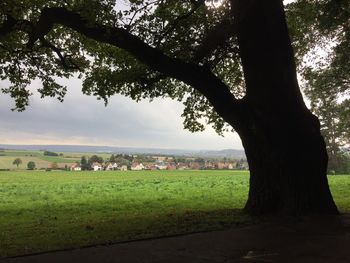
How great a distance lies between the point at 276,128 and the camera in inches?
508

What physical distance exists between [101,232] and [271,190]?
483cm

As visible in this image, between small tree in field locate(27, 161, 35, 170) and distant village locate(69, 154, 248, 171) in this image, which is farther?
distant village locate(69, 154, 248, 171)

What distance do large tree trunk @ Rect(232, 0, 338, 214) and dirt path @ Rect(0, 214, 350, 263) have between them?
A: 88.1 inches

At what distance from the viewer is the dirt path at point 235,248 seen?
7.57m

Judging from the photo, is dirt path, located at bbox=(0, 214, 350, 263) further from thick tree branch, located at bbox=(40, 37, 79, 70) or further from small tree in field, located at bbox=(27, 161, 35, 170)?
small tree in field, located at bbox=(27, 161, 35, 170)

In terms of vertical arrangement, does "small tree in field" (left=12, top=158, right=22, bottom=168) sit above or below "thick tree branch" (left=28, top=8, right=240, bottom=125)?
below

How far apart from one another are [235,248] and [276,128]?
209 inches

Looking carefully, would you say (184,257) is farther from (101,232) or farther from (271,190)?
(271,190)

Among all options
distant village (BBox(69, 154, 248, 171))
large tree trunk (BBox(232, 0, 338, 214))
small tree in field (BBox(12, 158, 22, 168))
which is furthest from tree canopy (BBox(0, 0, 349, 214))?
small tree in field (BBox(12, 158, 22, 168))

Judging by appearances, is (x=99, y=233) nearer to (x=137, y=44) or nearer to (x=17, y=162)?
(x=137, y=44)

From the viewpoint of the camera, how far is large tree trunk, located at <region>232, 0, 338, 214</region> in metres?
12.6

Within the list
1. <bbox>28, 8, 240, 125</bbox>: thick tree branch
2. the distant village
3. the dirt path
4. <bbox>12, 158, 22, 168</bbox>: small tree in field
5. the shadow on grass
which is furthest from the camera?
<bbox>12, 158, 22, 168</bbox>: small tree in field

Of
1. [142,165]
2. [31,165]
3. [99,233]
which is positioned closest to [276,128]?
[99,233]

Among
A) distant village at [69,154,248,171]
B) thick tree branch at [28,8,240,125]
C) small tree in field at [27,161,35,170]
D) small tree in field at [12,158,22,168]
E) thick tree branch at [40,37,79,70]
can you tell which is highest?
Answer: thick tree branch at [40,37,79,70]
